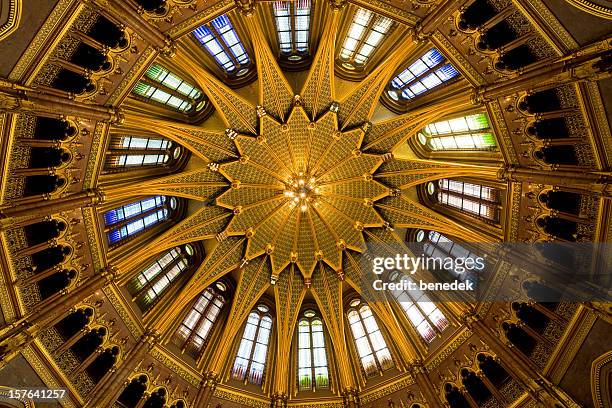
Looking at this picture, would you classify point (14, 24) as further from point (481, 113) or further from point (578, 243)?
point (578, 243)

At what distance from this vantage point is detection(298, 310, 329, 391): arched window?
81.2 feet

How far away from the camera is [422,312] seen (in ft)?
79.7

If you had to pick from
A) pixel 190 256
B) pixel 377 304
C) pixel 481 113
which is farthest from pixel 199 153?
pixel 481 113

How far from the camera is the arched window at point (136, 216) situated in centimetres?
2170

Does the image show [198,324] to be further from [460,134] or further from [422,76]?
[422,76]

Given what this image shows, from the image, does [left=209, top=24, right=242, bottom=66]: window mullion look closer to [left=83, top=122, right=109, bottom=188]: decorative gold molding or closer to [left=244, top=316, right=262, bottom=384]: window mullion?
[left=83, top=122, right=109, bottom=188]: decorative gold molding

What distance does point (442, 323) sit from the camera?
23.1 metres

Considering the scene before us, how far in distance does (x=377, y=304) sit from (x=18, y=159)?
19.1 meters

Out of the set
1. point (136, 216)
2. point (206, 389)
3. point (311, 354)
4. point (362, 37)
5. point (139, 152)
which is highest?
point (362, 37)

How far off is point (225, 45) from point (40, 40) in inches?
393

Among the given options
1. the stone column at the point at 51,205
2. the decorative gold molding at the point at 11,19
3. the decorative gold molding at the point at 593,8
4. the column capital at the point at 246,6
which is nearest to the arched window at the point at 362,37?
the column capital at the point at 246,6

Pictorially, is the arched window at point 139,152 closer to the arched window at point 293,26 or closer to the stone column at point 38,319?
the stone column at point 38,319

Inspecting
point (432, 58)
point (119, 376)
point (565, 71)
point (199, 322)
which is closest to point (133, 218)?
point (199, 322)

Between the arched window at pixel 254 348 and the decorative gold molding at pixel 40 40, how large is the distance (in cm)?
1761
